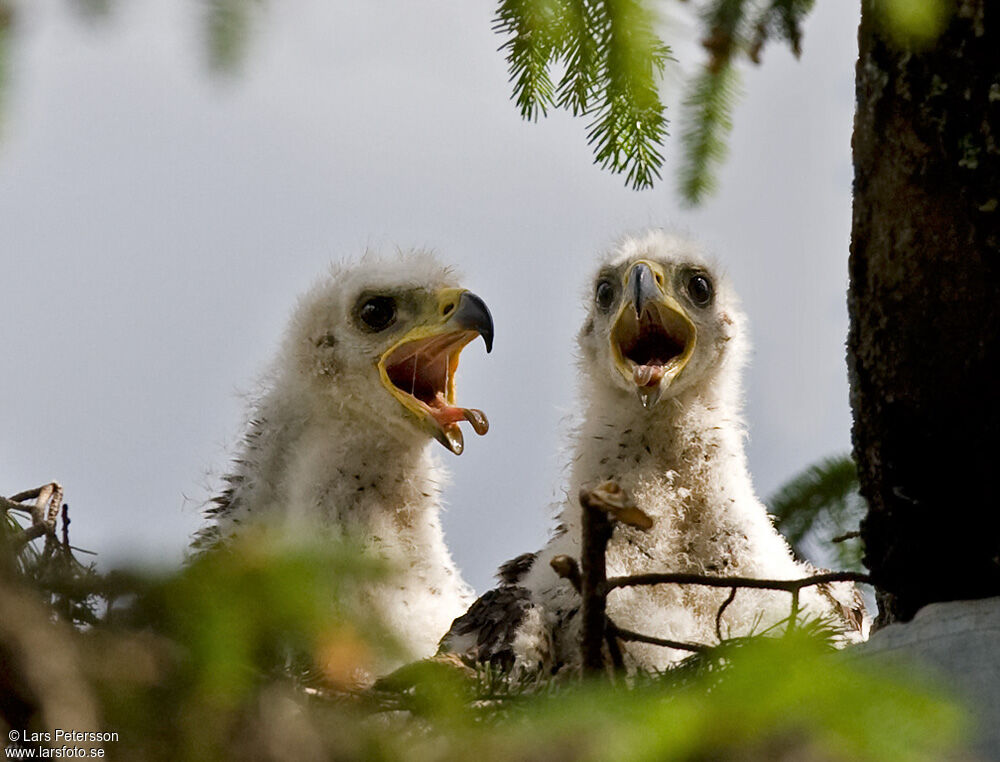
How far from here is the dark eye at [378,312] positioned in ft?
17.5

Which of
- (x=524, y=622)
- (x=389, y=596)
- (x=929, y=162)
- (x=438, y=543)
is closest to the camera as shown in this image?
(x=929, y=162)

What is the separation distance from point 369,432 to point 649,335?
118 centimetres

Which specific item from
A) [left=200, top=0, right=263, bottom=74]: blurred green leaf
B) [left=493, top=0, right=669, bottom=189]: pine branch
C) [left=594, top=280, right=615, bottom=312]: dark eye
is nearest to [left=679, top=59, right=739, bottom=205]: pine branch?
[left=493, top=0, right=669, bottom=189]: pine branch

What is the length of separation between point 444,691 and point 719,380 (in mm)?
3089

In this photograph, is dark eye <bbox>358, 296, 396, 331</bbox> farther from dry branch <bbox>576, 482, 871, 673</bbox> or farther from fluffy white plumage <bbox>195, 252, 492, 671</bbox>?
dry branch <bbox>576, 482, 871, 673</bbox>

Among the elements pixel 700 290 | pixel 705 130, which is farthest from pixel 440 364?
pixel 705 130

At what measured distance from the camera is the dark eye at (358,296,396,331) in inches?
210

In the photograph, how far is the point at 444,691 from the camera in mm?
2420

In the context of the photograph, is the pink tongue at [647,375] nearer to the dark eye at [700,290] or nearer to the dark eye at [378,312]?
the dark eye at [700,290]

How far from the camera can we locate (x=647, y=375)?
4.86m

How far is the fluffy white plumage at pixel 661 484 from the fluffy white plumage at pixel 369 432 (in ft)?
1.16

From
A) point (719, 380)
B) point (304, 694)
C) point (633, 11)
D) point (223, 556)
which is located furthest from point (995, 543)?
point (719, 380)

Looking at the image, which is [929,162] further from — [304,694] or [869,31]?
[304,694]

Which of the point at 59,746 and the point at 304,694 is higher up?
the point at 304,694
